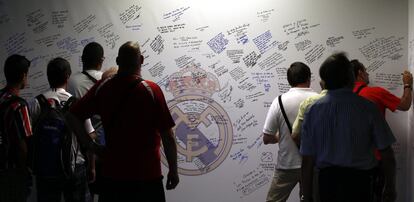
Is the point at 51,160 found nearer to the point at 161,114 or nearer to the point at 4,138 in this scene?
the point at 4,138

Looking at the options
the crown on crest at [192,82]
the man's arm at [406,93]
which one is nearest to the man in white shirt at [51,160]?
the crown on crest at [192,82]

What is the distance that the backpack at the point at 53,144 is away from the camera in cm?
346

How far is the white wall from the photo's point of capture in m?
4.48

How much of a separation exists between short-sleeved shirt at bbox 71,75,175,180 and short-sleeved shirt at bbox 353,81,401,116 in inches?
72.0

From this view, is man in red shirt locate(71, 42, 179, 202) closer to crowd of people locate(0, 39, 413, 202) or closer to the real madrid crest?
crowd of people locate(0, 39, 413, 202)

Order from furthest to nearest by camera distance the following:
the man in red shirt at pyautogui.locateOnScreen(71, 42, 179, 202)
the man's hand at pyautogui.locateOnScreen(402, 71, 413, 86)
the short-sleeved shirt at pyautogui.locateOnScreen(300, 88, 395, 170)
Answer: the man's hand at pyautogui.locateOnScreen(402, 71, 413, 86) → the man in red shirt at pyautogui.locateOnScreen(71, 42, 179, 202) → the short-sleeved shirt at pyautogui.locateOnScreen(300, 88, 395, 170)

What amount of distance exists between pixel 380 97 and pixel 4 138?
2785 millimetres

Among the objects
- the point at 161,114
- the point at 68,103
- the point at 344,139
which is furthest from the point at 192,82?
the point at 344,139

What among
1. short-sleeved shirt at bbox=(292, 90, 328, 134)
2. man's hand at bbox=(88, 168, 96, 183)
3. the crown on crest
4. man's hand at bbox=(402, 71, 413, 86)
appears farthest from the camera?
the crown on crest

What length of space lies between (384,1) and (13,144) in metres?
3.19

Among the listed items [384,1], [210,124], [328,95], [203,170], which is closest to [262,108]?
[210,124]

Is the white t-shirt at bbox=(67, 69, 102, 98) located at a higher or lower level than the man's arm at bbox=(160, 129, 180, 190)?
higher

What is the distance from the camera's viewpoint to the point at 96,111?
3.02 meters

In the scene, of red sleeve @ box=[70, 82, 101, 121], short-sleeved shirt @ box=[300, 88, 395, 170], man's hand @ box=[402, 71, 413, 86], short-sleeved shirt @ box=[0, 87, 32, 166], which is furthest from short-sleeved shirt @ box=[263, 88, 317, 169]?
short-sleeved shirt @ box=[0, 87, 32, 166]
